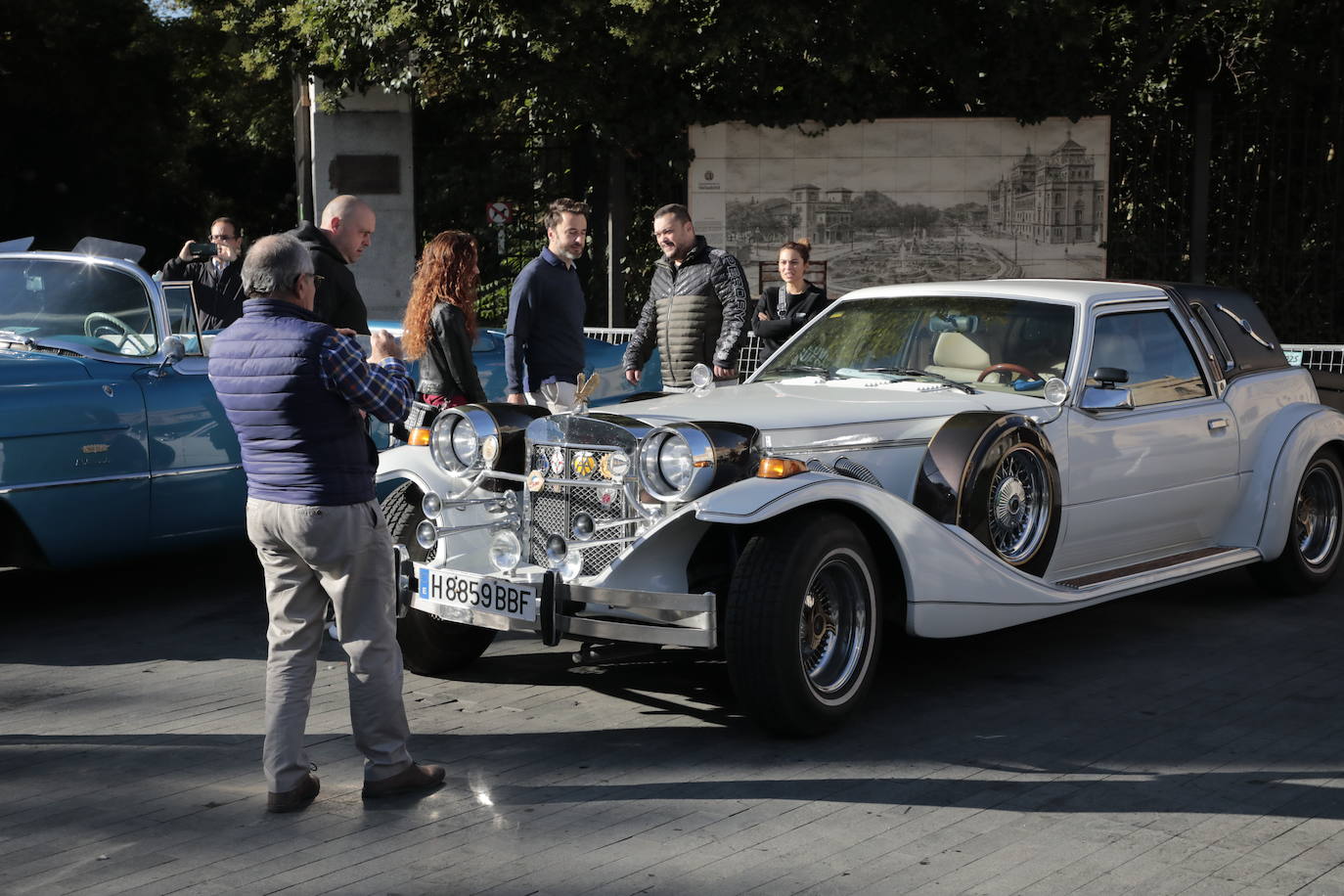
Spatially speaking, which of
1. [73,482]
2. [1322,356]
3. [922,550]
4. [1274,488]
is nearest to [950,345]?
[922,550]

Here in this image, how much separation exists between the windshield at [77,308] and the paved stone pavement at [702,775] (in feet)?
4.86

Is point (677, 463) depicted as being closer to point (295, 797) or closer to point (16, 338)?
point (295, 797)

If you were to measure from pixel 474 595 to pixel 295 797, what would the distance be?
1.13 meters

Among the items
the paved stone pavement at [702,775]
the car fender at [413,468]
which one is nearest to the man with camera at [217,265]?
the paved stone pavement at [702,775]

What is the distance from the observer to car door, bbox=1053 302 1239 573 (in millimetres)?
6469

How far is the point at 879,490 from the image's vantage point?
215 inches

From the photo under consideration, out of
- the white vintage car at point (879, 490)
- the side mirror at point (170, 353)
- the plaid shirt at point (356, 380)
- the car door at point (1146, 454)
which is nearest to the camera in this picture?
the plaid shirt at point (356, 380)

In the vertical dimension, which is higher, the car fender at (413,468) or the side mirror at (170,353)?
the side mirror at (170,353)

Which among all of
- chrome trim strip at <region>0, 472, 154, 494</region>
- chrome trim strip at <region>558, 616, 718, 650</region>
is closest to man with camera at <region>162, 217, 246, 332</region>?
chrome trim strip at <region>0, 472, 154, 494</region>

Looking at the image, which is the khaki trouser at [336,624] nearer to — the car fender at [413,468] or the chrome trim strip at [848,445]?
the car fender at [413,468]

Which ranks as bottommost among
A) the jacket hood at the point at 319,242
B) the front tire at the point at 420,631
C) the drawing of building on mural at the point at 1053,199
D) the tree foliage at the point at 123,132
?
the front tire at the point at 420,631

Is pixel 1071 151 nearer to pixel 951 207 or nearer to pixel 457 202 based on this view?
pixel 951 207

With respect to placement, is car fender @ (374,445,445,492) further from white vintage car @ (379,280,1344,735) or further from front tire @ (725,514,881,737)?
front tire @ (725,514,881,737)

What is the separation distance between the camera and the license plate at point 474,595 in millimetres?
5285
